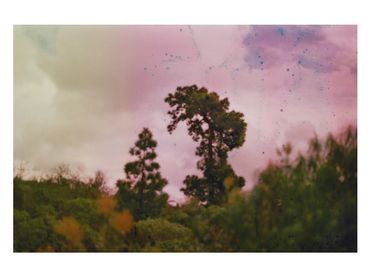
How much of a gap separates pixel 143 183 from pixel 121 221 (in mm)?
603

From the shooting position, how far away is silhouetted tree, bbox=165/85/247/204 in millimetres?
6570

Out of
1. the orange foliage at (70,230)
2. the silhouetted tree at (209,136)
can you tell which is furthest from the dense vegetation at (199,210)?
the silhouetted tree at (209,136)

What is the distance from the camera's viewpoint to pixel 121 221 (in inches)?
233

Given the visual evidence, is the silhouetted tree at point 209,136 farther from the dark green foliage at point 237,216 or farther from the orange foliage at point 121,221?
the orange foliage at point 121,221

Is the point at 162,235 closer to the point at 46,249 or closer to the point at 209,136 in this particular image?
the point at 46,249

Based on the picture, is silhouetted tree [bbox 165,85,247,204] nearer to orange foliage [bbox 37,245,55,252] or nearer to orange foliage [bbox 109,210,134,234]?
orange foliage [bbox 109,210,134,234]

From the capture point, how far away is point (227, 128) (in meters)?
6.76

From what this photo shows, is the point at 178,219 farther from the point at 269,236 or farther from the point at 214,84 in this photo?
the point at 214,84

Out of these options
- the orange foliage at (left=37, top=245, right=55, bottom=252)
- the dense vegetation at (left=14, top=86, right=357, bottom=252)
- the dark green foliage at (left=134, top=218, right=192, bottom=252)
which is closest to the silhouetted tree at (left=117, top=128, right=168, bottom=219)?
the dense vegetation at (left=14, top=86, right=357, bottom=252)

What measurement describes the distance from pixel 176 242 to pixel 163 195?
0.51 meters

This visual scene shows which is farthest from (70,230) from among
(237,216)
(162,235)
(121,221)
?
(237,216)
